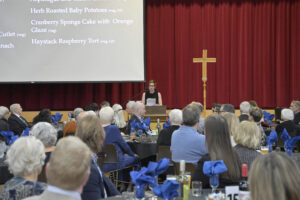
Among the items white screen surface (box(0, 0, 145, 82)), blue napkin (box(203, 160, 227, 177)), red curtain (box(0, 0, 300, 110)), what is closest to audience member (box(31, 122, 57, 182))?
blue napkin (box(203, 160, 227, 177))

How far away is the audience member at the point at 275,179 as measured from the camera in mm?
1634

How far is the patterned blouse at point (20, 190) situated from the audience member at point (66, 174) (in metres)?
0.59

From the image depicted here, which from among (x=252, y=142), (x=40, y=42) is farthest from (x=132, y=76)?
(x=252, y=142)

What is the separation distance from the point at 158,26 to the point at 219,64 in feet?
6.84

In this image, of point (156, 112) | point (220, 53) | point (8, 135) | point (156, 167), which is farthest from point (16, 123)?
point (220, 53)

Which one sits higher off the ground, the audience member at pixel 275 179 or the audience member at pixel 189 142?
the audience member at pixel 275 179

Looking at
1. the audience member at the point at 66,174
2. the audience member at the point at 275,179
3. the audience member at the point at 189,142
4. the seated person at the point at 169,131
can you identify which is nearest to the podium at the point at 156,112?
the seated person at the point at 169,131

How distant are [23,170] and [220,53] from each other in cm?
1033

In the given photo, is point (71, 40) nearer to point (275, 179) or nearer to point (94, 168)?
point (94, 168)

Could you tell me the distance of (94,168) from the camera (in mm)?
3162

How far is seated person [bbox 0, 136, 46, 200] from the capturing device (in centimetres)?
261

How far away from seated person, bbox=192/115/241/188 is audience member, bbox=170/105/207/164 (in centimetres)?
105

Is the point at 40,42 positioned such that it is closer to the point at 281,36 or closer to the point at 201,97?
the point at 201,97

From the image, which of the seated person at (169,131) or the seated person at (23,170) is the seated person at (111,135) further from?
the seated person at (23,170)
